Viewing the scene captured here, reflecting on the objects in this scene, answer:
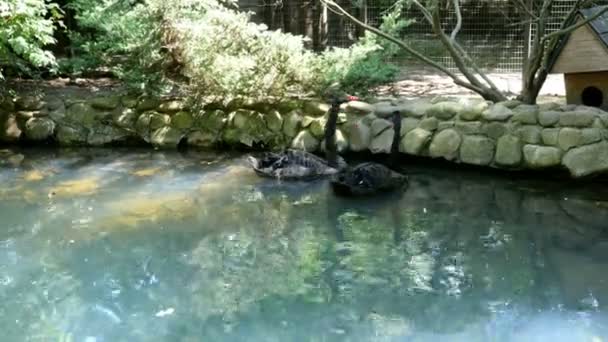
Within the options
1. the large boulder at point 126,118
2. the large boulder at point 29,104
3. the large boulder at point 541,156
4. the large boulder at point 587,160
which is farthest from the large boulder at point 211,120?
the large boulder at point 587,160

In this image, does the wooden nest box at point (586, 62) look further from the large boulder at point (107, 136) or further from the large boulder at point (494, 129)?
the large boulder at point (107, 136)

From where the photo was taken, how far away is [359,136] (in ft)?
21.8

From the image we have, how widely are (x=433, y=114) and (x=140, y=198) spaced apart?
2.73 m

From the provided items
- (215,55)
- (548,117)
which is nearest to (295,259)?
(548,117)

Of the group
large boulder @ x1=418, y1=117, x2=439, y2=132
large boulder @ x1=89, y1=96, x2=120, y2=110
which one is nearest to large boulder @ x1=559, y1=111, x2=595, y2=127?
large boulder @ x1=418, y1=117, x2=439, y2=132

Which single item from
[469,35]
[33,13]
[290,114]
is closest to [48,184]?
[33,13]

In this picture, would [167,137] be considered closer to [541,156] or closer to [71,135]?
[71,135]

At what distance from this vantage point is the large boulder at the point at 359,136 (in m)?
6.61

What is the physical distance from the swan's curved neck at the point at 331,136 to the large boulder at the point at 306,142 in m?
0.51

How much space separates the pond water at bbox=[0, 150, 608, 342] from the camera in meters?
3.43

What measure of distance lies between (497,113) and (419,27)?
4.19 meters

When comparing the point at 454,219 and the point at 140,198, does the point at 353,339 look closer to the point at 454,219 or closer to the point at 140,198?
the point at 454,219

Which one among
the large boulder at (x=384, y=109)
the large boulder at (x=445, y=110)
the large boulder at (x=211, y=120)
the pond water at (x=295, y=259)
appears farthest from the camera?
the large boulder at (x=211, y=120)

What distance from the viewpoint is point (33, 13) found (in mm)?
6473
